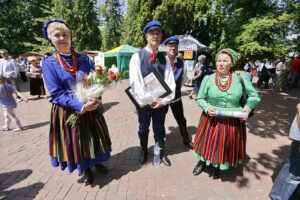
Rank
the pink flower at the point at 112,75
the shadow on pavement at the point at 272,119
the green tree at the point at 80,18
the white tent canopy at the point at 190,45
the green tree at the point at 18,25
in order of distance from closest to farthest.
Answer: the pink flower at the point at 112,75
the shadow on pavement at the point at 272,119
the white tent canopy at the point at 190,45
the green tree at the point at 18,25
the green tree at the point at 80,18

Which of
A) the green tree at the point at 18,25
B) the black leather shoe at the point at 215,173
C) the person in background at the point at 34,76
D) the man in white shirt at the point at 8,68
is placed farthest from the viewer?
the green tree at the point at 18,25

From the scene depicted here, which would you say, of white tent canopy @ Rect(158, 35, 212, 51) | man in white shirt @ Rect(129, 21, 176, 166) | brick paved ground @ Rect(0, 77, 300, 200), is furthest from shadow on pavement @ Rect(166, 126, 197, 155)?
white tent canopy @ Rect(158, 35, 212, 51)

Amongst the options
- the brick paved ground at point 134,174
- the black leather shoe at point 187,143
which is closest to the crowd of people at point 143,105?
the brick paved ground at point 134,174

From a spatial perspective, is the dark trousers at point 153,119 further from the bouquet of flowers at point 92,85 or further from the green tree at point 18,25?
the green tree at point 18,25

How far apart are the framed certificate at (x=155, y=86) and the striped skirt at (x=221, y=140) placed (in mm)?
667

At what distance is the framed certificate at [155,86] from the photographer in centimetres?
242

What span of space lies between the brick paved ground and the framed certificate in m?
1.15

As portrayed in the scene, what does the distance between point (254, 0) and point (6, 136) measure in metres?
12.7

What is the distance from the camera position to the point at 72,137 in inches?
87.5

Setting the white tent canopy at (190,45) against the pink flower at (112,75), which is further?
the white tent canopy at (190,45)

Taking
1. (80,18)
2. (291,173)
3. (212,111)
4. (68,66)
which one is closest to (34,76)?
(68,66)

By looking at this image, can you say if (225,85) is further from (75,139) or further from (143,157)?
(75,139)

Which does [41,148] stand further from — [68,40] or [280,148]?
[280,148]

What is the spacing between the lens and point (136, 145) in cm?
372
